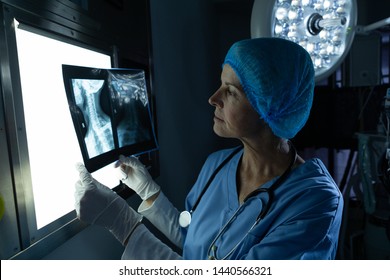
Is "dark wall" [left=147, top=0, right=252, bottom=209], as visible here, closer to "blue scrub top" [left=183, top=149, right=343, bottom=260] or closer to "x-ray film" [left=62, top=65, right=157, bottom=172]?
"x-ray film" [left=62, top=65, right=157, bottom=172]

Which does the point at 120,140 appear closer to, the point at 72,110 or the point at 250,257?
the point at 72,110

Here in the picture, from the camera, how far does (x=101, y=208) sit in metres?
0.77

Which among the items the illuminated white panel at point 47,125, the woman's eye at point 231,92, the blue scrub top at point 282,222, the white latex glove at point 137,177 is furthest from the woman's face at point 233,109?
the illuminated white panel at point 47,125

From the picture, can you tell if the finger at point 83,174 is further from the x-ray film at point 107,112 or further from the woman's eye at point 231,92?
the woman's eye at point 231,92

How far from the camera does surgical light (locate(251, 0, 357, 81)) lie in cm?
121

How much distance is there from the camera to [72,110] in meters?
0.68

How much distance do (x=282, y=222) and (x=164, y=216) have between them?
0.43 meters

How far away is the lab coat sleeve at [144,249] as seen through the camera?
0.78 metres

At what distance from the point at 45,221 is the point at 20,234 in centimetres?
7

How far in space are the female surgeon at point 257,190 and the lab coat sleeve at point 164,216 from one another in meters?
0.08

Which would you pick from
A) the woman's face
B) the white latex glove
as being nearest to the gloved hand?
the white latex glove

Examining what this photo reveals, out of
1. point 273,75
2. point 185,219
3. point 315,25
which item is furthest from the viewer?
point 315,25

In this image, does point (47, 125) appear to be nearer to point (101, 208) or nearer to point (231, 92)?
point (101, 208)

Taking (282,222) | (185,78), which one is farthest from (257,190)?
(185,78)
